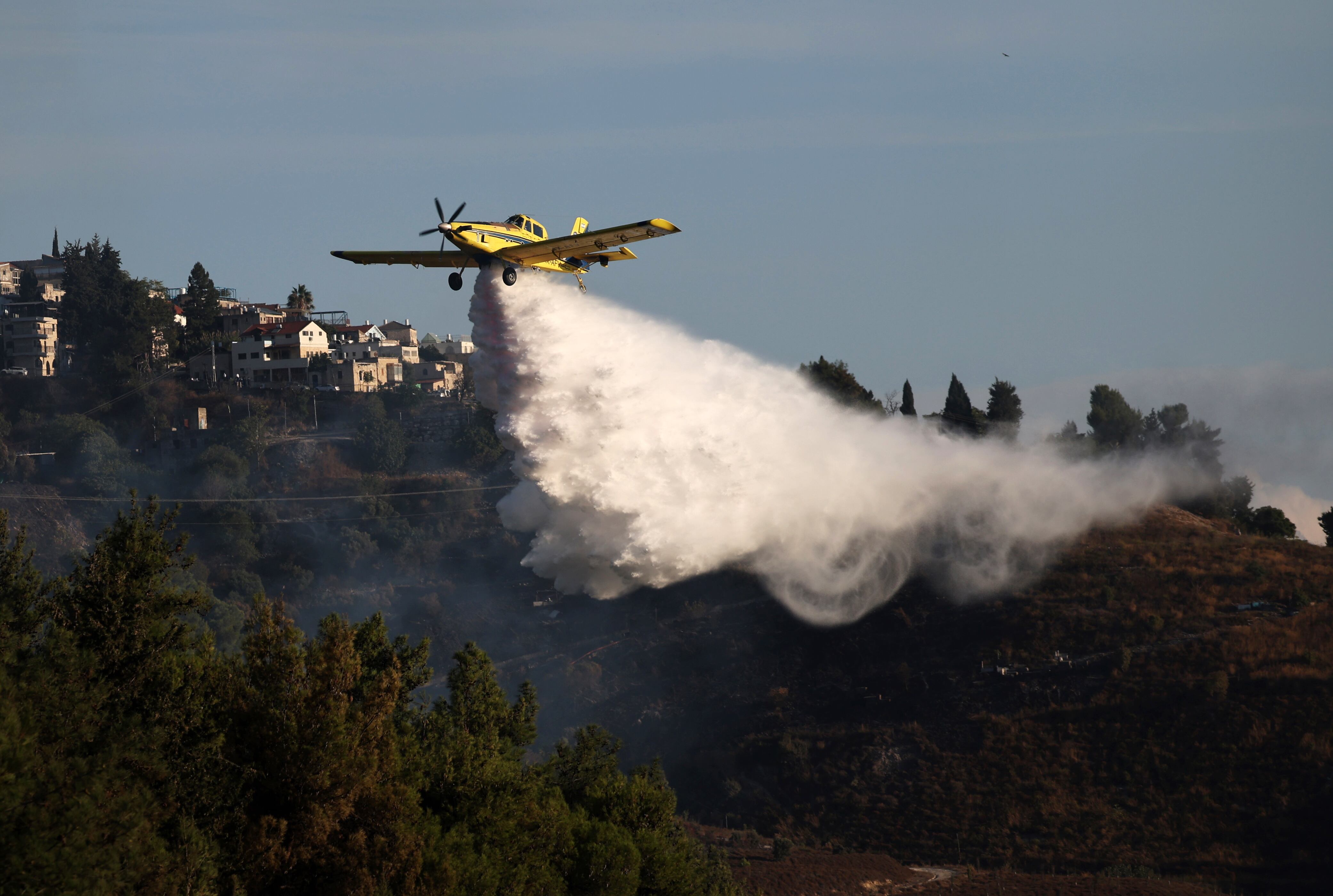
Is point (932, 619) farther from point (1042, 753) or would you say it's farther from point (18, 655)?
point (18, 655)

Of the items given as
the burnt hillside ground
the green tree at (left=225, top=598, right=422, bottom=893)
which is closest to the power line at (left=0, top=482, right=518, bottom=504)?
the burnt hillside ground

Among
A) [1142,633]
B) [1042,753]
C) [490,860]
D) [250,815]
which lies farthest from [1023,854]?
[250,815]

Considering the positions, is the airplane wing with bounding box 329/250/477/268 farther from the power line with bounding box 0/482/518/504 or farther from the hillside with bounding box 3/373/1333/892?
the power line with bounding box 0/482/518/504

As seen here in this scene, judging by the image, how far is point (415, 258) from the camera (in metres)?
45.8

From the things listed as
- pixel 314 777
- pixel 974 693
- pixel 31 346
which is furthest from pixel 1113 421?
pixel 31 346

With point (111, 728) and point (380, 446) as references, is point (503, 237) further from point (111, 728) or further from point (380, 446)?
point (380, 446)

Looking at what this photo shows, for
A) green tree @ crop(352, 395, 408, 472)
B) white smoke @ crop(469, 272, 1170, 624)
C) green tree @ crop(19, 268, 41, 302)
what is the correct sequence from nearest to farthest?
white smoke @ crop(469, 272, 1170, 624) < green tree @ crop(352, 395, 408, 472) < green tree @ crop(19, 268, 41, 302)

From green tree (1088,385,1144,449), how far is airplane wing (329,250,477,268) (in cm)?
8890

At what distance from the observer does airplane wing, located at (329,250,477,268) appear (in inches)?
1767

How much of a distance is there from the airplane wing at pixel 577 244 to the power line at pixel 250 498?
295 ft

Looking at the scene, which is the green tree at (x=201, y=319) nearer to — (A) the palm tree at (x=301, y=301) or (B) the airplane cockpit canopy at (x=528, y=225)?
(A) the palm tree at (x=301, y=301)

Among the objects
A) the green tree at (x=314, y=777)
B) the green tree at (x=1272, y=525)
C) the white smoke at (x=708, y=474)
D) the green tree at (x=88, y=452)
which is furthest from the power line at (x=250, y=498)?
the green tree at (x=314, y=777)

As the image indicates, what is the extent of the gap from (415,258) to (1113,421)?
94297mm

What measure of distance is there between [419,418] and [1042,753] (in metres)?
91.2
